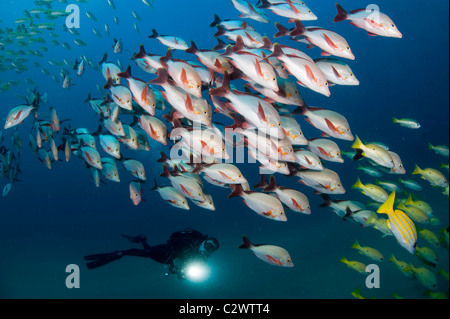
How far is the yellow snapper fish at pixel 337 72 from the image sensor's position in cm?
297

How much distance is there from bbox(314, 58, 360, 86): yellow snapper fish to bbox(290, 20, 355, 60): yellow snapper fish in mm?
133

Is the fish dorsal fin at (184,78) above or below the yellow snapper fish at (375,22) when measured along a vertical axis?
below

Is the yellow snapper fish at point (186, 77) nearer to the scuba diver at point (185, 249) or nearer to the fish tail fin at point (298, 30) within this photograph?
the fish tail fin at point (298, 30)

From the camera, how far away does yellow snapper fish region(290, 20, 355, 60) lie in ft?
9.27

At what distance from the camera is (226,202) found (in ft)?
111

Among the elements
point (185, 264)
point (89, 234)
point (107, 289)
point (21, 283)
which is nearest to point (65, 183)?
point (89, 234)

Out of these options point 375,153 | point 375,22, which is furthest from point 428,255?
point 375,22

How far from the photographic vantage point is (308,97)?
116ft

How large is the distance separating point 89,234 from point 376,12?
3720cm

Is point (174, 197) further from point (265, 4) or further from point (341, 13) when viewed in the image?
point (341, 13)

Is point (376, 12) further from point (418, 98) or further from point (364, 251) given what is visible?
point (418, 98)

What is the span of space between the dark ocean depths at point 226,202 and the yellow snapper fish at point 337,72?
3.79 m

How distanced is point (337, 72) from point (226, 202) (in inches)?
1243

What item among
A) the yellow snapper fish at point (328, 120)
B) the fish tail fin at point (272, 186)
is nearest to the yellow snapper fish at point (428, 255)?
the yellow snapper fish at point (328, 120)
